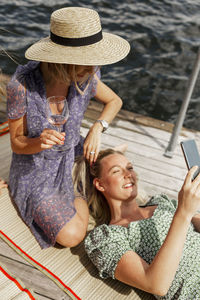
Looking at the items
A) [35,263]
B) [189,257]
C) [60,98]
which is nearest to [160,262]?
[189,257]

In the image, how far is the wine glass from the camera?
9.09ft

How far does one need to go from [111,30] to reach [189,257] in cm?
891

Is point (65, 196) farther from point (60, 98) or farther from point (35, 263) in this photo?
point (60, 98)

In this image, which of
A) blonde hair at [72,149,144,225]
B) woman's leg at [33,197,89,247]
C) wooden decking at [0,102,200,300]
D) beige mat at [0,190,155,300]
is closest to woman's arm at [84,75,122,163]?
blonde hair at [72,149,144,225]

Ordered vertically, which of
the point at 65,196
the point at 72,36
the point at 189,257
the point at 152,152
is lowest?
the point at 152,152

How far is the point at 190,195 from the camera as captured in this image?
2.35 m

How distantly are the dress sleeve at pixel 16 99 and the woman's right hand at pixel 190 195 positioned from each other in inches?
56.5

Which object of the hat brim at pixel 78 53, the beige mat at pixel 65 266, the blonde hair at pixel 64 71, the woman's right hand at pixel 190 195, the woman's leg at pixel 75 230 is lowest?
the beige mat at pixel 65 266

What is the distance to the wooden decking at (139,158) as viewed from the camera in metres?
3.01

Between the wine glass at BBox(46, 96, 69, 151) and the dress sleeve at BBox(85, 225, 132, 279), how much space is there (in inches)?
34.4

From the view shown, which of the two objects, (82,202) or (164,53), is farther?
(164,53)

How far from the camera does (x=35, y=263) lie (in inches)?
120

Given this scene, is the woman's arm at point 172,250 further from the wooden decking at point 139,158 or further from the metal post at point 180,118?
the metal post at point 180,118

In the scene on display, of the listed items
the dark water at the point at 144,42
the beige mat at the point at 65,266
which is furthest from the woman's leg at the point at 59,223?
the dark water at the point at 144,42
